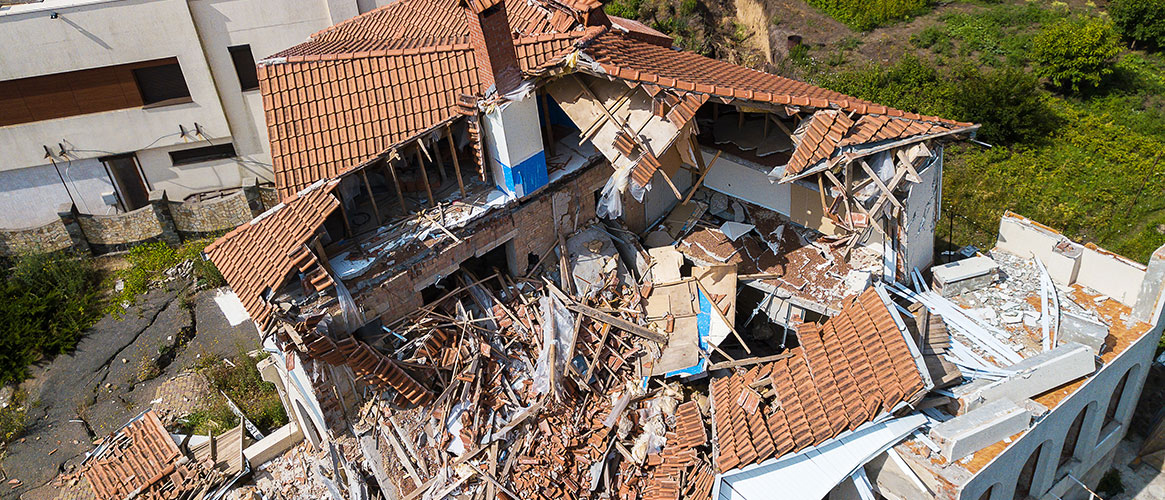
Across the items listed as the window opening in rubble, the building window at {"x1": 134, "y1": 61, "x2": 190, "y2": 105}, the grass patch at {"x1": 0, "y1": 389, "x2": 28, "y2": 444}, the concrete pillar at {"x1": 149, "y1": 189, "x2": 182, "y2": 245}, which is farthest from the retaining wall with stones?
the window opening in rubble

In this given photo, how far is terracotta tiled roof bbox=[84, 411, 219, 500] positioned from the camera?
14.2 metres

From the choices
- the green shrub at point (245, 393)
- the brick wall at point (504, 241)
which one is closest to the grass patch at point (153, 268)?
the green shrub at point (245, 393)

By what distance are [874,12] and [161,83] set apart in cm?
2417

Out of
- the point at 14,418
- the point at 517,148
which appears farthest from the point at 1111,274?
the point at 14,418

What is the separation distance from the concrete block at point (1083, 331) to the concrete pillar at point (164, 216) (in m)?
22.0

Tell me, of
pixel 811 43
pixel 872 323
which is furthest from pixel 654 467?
pixel 811 43

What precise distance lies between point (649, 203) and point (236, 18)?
41.8 ft

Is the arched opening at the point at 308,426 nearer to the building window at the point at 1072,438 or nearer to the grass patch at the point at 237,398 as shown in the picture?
the grass patch at the point at 237,398

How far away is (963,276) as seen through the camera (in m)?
13.5

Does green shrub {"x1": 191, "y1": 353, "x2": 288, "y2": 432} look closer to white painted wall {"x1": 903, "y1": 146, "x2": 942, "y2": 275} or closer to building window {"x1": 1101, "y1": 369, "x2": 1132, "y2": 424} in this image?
white painted wall {"x1": 903, "y1": 146, "x2": 942, "y2": 275}

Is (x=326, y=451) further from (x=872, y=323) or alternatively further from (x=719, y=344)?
(x=872, y=323)

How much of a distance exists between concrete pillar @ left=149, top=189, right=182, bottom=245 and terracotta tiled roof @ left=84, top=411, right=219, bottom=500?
7.47 m

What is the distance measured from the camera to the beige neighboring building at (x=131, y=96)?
18562 mm

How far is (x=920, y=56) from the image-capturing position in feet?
81.5
